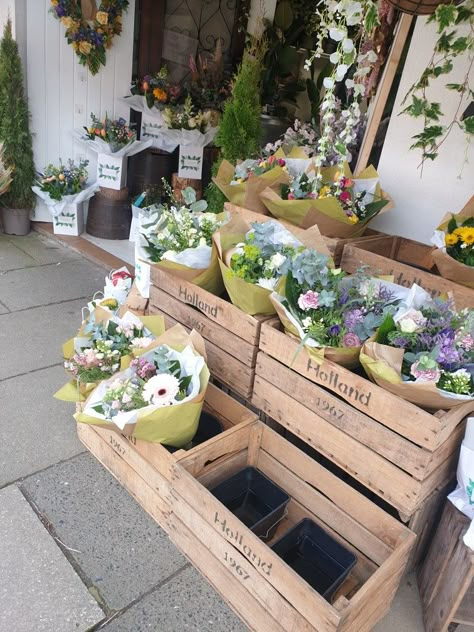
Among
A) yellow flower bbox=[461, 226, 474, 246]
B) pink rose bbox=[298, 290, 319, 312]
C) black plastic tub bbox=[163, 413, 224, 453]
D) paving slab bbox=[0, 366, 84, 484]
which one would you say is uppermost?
yellow flower bbox=[461, 226, 474, 246]

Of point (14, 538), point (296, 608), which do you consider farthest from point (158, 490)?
point (296, 608)

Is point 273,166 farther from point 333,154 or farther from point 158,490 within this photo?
point 158,490

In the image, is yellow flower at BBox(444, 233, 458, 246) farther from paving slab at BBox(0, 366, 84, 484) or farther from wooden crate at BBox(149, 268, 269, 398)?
paving slab at BBox(0, 366, 84, 484)

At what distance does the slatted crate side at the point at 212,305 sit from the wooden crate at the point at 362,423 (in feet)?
0.24

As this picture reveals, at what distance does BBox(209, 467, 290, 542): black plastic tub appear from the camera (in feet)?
6.27

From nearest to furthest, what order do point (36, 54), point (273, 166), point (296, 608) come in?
point (296, 608) → point (273, 166) → point (36, 54)

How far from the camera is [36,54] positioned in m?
4.45

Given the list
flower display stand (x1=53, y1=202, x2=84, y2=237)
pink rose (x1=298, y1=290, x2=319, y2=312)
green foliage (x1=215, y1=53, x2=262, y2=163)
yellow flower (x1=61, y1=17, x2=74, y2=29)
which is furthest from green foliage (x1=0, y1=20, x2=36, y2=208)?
pink rose (x1=298, y1=290, x2=319, y2=312)

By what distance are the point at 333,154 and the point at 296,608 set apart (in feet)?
7.57

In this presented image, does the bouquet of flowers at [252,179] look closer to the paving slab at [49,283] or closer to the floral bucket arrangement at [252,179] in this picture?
the floral bucket arrangement at [252,179]

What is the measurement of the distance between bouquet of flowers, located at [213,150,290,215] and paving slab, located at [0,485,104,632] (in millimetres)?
1730

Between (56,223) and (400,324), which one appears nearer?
(400,324)

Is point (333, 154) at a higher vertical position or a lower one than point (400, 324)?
higher

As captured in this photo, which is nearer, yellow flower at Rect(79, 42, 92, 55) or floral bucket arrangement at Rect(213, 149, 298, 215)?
floral bucket arrangement at Rect(213, 149, 298, 215)
